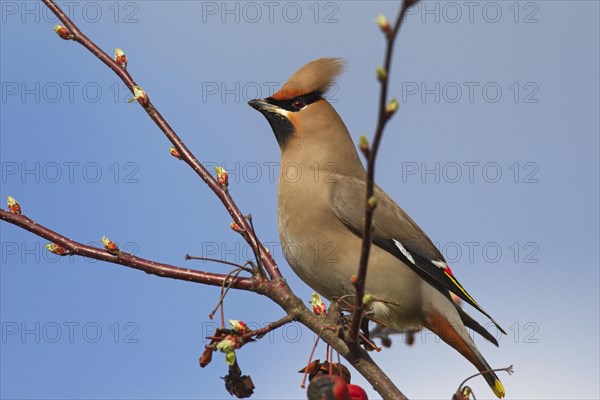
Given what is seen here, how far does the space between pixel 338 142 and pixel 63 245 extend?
1764 millimetres

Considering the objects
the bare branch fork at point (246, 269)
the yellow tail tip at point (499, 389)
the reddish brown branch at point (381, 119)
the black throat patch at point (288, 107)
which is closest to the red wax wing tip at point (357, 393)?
the bare branch fork at point (246, 269)

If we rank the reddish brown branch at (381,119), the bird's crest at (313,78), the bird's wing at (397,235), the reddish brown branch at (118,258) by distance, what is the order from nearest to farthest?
1. the reddish brown branch at (381,119)
2. the reddish brown branch at (118,258)
3. the bird's wing at (397,235)
4. the bird's crest at (313,78)

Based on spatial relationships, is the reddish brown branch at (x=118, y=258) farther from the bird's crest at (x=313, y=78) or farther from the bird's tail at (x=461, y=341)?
the bird's crest at (x=313, y=78)

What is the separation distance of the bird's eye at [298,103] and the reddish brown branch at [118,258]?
1551 millimetres

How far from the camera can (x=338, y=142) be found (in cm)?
451

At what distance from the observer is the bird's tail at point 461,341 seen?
382 cm

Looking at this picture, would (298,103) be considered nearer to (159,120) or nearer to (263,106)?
(263,106)

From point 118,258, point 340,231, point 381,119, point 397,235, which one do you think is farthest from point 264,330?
point 397,235

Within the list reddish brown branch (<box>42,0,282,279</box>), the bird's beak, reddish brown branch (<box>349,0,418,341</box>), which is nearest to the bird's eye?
the bird's beak

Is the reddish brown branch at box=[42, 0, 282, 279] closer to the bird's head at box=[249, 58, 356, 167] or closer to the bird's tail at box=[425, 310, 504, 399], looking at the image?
the bird's head at box=[249, 58, 356, 167]

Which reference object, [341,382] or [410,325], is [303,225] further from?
[341,382]

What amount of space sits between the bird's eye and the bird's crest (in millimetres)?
30

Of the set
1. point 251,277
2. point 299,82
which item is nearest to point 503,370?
point 251,277

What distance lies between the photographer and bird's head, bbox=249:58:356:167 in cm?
443
